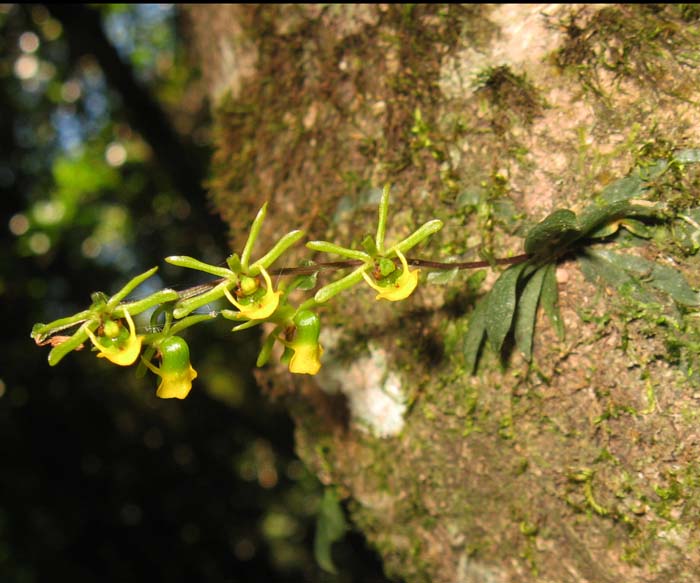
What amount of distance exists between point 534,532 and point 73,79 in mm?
4443

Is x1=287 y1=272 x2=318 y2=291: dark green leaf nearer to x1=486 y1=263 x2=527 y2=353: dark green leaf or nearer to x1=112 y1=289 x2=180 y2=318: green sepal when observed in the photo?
x1=112 y1=289 x2=180 y2=318: green sepal

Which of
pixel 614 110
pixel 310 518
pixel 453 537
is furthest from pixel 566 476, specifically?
pixel 310 518

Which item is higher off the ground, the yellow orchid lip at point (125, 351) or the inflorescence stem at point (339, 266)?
the yellow orchid lip at point (125, 351)

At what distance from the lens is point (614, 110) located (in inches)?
47.9

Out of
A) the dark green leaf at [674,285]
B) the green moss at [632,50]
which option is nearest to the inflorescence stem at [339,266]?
the dark green leaf at [674,285]

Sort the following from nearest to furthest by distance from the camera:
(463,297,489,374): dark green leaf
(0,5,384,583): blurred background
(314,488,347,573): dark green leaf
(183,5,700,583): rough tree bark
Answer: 1. (183,5,700,583): rough tree bark
2. (463,297,489,374): dark green leaf
3. (314,488,347,573): dark green leaf
4. (0,5,384,583): blurred background

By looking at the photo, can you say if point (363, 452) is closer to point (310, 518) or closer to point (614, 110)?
point (614, 110)

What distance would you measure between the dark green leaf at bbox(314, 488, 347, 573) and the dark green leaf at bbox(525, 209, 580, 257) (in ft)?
3.47

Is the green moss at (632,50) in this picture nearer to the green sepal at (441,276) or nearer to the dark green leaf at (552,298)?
the dark green leaf at (552,298)

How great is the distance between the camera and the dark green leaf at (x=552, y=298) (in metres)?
1.21

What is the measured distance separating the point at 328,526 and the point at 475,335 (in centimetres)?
95

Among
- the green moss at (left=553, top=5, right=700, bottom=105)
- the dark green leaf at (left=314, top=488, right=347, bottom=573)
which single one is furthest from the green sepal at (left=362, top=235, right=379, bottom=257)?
the dark green leaf at (left=314, top=488, right=347, bottom=573)

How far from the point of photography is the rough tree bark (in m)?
1.15

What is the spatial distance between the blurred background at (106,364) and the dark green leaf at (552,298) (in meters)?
2.46
